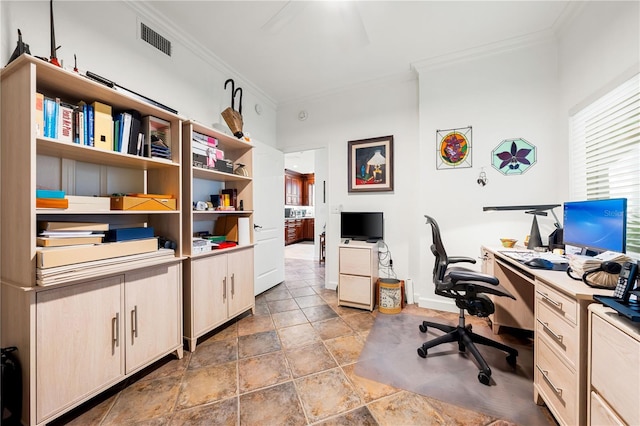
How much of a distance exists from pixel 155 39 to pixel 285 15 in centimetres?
131

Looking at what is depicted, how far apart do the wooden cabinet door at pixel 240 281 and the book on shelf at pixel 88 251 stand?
2.47 feet

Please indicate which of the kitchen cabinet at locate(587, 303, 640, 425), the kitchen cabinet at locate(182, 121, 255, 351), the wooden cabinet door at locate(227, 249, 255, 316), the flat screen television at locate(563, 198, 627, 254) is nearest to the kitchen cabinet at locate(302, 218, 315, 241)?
the kitchen cabinet at locate(182, 121, 255, 351)

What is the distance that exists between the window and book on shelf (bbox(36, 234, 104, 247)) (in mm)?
3329

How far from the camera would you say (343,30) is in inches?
89.7

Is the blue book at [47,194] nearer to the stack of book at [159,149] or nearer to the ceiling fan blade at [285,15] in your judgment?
the stack of book at [159,149]

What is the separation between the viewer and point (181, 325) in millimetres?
1886

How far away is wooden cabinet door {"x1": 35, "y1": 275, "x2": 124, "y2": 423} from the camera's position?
118cm

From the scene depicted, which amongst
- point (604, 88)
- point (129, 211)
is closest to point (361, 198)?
point (604, 88)

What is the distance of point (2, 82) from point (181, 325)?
1814 mm

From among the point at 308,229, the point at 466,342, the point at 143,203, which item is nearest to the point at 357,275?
the point at 466,342

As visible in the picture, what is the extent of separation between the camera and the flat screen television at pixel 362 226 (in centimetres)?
311

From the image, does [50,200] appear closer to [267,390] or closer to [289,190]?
[267,390]

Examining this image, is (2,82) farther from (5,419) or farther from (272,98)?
(272,98)

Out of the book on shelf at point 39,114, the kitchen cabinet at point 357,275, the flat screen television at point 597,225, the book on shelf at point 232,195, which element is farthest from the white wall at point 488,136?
the book on shelf at point 39,114
